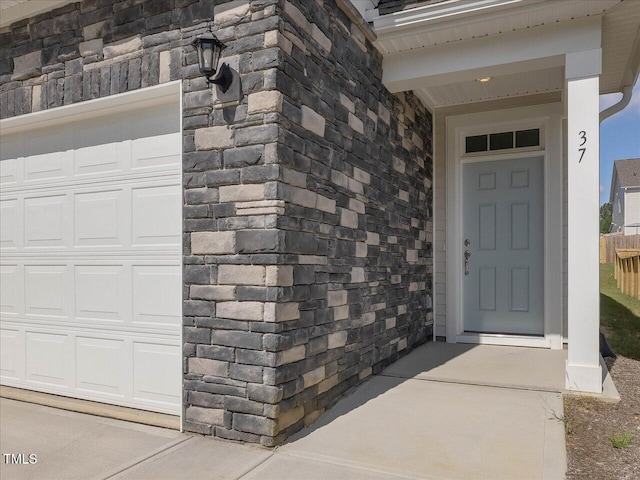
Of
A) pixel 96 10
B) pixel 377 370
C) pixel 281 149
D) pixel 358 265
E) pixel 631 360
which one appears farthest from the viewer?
pixel 631 360

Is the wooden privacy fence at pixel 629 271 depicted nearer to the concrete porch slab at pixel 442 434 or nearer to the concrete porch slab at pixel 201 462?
the concrete porch slab at pixel 442 434

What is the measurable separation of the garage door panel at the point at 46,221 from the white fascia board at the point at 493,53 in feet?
9.20

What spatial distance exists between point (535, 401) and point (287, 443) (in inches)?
70.0

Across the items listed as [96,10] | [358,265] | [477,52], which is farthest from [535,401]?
[96,10]

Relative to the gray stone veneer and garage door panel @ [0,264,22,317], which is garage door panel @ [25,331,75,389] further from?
the gray stone veneer

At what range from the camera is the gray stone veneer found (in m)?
2.71

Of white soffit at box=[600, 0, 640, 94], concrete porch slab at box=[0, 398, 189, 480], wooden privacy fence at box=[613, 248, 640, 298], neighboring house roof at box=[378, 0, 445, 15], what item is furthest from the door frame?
concrete porch slab at box=[0, 398, 189, 480]

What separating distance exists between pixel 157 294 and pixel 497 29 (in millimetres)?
3145

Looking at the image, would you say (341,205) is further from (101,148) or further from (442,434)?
(101,148)

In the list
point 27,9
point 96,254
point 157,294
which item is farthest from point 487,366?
point 27,9

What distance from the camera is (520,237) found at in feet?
17.4

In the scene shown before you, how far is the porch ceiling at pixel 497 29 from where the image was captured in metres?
3.45

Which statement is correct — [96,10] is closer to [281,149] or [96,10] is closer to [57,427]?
[281,149]

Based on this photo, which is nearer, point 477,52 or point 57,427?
point 57,427
